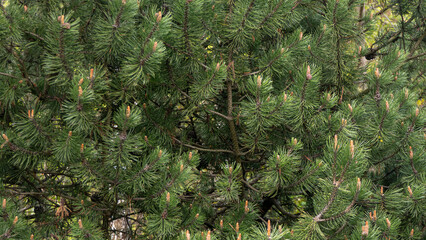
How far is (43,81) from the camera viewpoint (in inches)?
107

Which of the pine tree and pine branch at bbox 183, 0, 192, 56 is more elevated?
pine branch at bbox 183, 0, 192, 56

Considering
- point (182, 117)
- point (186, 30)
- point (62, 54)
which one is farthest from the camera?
point (182, 117)

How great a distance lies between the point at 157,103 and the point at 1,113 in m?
1.07

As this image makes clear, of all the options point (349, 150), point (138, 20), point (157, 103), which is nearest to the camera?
point (349, 150)

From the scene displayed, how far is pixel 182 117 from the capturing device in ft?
10.6

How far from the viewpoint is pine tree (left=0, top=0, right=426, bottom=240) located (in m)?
2.43

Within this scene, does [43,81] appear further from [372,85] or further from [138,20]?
[372,85]

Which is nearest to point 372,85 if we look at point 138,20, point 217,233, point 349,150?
point 349,150

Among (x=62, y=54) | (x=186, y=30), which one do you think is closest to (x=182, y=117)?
(x=186, y=30)

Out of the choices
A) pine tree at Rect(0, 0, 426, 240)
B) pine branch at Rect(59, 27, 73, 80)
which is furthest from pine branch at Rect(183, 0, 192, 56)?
pine branch at Rect(59, 27, 73, 80)

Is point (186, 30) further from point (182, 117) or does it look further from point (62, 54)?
point (182, 117)

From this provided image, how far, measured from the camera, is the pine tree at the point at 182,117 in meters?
2.43

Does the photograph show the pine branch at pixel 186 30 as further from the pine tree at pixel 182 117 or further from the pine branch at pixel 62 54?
the pine branch at pixel 62 54

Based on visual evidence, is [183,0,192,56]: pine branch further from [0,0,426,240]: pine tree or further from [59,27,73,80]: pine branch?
[59,27,73,80]: pine branch
